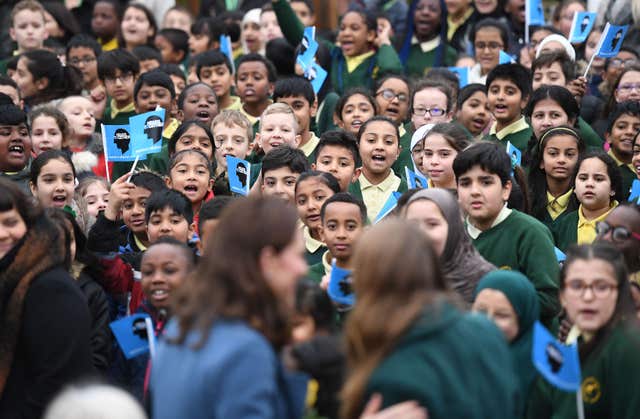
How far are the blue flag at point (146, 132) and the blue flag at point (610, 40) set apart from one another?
139 inches

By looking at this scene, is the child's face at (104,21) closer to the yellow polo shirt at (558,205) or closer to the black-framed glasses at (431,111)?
the black-framed glasses at (431,111)

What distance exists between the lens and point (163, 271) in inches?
239

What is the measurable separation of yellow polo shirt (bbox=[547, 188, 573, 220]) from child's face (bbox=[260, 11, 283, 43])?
15.6 feet

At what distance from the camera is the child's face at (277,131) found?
30.4 feet

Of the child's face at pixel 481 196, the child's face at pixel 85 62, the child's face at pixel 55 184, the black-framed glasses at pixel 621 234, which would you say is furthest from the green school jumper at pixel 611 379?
the child's face at pixel 85 62

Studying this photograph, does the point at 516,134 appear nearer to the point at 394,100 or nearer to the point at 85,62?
the point at 394,100

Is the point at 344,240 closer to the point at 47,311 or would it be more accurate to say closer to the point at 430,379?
the point at 47,311

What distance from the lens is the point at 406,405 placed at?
3.78 m

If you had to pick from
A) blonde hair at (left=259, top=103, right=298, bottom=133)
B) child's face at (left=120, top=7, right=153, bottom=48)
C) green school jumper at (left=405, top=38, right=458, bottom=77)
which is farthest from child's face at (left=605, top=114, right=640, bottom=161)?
child's face at (left=120, top=7, right=153, bottom=48)

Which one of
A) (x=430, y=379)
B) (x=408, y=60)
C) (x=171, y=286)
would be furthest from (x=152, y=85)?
(x=430, y=379)

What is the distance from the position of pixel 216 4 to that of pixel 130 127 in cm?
694

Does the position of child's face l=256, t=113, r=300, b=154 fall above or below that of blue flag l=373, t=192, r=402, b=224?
above

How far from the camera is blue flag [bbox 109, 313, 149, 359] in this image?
19.2 feet

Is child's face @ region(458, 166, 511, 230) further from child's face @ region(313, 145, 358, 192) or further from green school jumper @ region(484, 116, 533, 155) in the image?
green school jumper @ region(484, 116, 533, 155)
